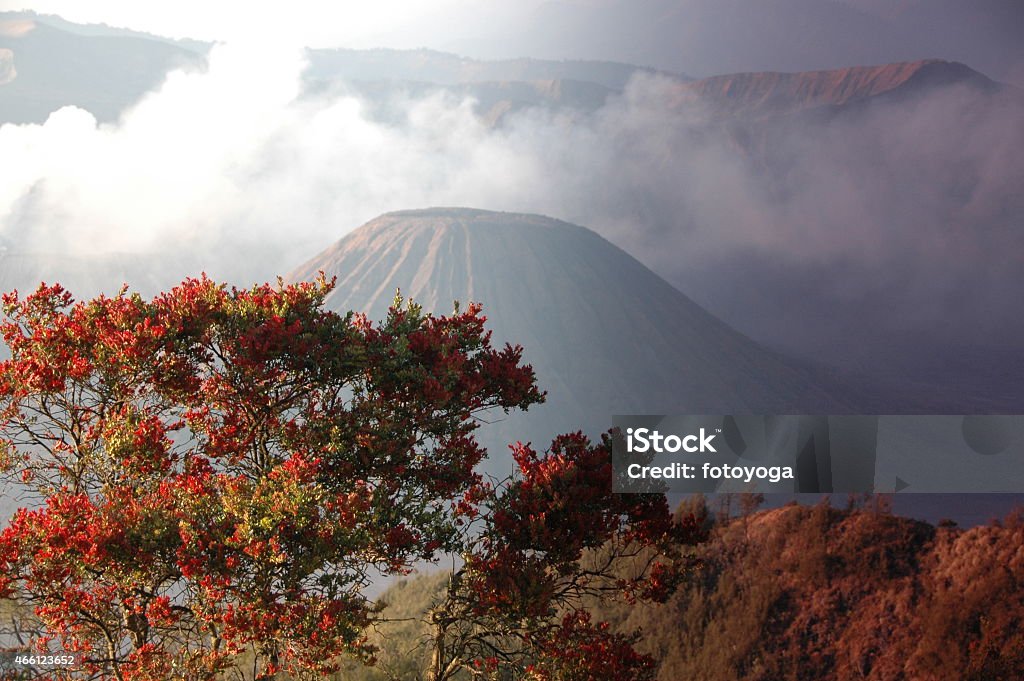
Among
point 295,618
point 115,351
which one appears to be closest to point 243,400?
point 115,351

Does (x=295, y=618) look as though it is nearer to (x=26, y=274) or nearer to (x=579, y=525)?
(x=579, y=525)

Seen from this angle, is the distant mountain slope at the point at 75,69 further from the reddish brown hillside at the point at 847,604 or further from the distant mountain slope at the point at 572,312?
the reddish brown hillside at the point at 847,604

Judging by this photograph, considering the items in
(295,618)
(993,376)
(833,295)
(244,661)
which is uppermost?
(833,295)

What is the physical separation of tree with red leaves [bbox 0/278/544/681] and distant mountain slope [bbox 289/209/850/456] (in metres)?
63.3

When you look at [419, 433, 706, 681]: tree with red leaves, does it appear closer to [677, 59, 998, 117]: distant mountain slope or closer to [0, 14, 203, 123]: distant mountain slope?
[677, 59, 998, 117]: distant mountain slope

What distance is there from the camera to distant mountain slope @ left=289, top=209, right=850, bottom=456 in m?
81.8

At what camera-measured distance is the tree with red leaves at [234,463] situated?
8500 millimetres

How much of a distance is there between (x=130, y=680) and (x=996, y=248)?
152 m

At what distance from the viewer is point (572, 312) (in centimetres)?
Result: 8969

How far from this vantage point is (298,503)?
8078mm

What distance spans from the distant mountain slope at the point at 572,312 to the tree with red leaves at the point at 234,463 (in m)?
63.3

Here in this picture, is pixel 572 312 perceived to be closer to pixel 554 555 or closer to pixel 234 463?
pixel 234 463

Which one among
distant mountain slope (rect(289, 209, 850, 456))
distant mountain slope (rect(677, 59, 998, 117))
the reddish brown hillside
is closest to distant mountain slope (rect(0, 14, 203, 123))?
distant mountain slope (rect(289, 209, 850, 456))

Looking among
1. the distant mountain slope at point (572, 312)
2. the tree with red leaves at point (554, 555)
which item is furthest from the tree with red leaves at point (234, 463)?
the distant mountain slope at point (572, 312)
